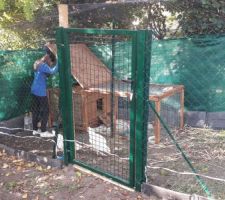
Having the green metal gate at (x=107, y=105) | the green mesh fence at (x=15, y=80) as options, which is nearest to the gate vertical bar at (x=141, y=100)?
the green metal gate at (x=107, y=105)

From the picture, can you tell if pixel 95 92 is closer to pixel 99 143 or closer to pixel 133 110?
pixel 99 143

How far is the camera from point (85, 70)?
6.81 metres

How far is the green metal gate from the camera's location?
4.18 m

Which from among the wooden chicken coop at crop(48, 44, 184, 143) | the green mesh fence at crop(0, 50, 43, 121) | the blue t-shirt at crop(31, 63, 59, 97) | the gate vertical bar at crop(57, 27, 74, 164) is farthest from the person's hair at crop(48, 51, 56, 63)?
the gate vertical bar at crop(57, 27, 74, 164)

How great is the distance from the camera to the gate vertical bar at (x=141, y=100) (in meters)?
4.02

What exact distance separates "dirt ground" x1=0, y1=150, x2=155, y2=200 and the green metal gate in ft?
0.50

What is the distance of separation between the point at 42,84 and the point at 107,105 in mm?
1281

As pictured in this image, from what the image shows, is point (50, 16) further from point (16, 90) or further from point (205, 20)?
point (205, 20)

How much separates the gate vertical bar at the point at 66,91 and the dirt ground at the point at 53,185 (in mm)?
274

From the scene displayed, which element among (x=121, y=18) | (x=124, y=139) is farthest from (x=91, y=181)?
(x=121, y=18)

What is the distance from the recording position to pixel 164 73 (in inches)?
282

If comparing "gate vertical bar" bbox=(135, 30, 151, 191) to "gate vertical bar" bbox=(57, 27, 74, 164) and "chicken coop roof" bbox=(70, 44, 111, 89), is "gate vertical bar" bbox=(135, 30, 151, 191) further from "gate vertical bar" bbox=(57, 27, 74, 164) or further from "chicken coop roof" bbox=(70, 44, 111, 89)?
"chicken coop roof" bbox=(70, 44, 111, 89)

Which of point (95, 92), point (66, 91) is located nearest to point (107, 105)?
point (95, 92)

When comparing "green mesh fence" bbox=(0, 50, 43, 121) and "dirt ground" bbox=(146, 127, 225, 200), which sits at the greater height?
"green mesh fence" bbox=(0, 50, 43, 121)
